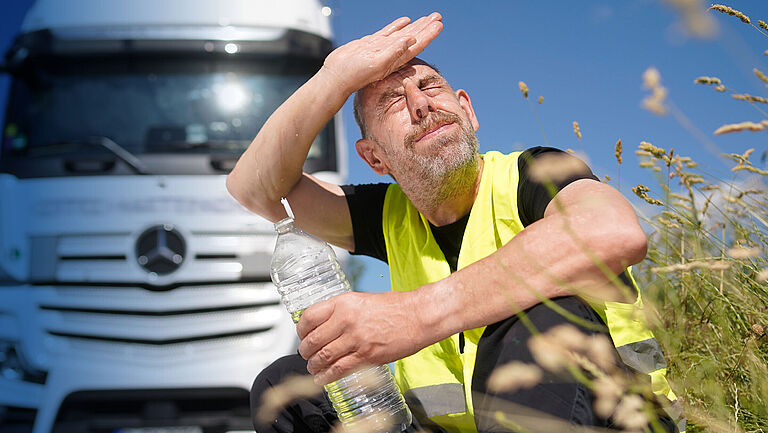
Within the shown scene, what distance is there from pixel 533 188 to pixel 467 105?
0.80 meters

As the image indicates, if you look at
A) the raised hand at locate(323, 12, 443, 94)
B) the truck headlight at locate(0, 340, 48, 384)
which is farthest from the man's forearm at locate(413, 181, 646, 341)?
the truck headlight at locate(0, 340, 48, 384)

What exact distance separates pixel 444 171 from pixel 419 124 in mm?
198

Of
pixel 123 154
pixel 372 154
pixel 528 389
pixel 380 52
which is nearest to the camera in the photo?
pixel 528 389

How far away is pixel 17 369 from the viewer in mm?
3502

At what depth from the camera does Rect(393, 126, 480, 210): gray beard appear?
Result: 2207 millimetres

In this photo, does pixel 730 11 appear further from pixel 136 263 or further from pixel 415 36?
pixel 136 263

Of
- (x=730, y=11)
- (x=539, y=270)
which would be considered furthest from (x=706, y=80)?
(x=539, y=270)

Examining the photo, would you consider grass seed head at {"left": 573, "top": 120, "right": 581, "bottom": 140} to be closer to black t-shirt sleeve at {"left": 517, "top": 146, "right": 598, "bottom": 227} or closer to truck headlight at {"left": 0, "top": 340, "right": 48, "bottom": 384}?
black t-shirt sleeve at {"left": 517, "top": 146, "right": 598, "bottom": 227}

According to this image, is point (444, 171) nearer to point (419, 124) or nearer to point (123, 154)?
point (419, 124)

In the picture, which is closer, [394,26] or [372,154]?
[394,26]

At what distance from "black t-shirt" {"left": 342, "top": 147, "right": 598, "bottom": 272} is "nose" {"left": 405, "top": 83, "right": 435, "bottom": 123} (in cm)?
37

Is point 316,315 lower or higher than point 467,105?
lower

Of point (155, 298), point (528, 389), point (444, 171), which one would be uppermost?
point (444, 171)

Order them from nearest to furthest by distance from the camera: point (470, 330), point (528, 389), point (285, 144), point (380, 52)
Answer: point (528, 389)
point (470, 330)
point (380, 52)
point (285, 144)
